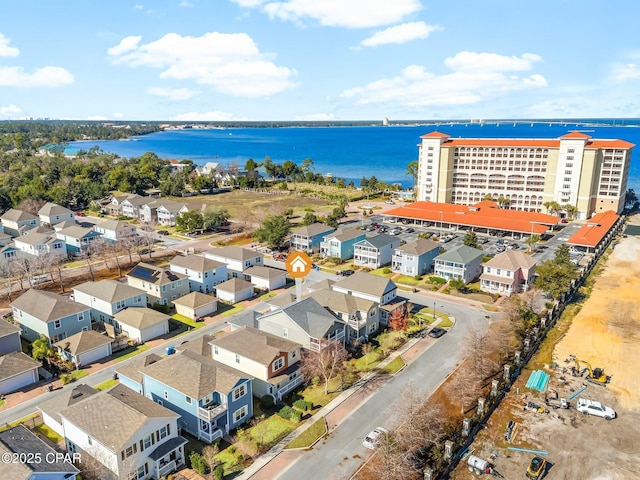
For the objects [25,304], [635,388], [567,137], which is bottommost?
[635,388]

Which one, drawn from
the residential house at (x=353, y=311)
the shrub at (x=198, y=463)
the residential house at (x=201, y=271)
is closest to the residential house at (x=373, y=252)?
the residential house at (x=201, y=271)

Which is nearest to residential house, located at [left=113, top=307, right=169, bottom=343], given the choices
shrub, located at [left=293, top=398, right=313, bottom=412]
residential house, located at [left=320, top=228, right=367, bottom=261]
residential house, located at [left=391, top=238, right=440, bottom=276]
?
shrub, located at [left=293, top=398, right=313, bottom=412]

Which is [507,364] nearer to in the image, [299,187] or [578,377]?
[578,377]

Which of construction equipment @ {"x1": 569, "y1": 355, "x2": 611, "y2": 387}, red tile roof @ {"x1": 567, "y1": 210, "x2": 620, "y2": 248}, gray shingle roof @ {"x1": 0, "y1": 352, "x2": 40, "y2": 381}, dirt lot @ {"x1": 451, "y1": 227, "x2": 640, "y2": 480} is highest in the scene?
red tile roof @ {"x1": 567, "y1": 210, "x2": 620, "y2": 248}

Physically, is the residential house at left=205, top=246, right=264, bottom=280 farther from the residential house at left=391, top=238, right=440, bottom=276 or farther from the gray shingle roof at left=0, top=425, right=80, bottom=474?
the gray shingle roof at left=0, top=425, right=80, bottom=474

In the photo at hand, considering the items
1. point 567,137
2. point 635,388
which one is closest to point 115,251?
point 635,388

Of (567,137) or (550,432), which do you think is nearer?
(550,432)

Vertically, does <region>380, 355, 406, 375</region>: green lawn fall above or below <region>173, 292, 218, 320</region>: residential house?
below

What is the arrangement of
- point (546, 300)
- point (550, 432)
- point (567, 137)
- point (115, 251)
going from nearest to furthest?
1. point (550, 432)
2. point (546, 300)
3. point (115, 251)
4. point (567, 137)
